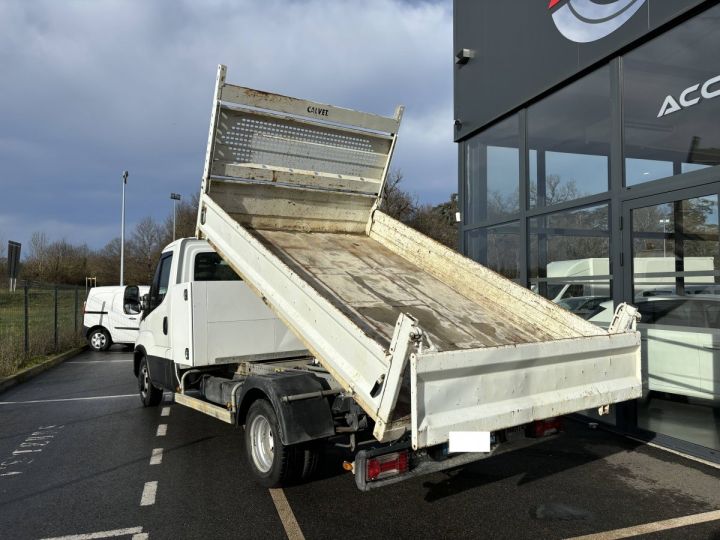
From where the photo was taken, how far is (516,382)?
3.40m

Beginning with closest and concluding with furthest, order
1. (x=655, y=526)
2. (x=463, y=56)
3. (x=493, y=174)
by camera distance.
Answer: (x=655, y=526) < (x=493, y=174) < (x=463, y=56)

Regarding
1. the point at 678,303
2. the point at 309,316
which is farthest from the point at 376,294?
the point at 678,303

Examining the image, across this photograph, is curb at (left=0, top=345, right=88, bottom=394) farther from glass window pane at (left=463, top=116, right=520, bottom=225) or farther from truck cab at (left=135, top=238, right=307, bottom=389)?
glass window pane at (left=463, top=116, right=520, bottom=225)

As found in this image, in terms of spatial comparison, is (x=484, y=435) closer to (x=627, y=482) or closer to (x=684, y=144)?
(x=627, y=482)

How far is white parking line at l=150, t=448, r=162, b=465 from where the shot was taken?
17.3ft

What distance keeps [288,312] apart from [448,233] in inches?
1203

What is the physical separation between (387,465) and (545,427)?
4.49 ft

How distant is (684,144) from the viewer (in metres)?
5.43

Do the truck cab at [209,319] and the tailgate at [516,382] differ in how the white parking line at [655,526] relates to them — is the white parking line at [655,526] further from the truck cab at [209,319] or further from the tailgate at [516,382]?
the truck cab at [209,319]

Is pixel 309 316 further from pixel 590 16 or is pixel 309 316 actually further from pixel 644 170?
pixel 590 16

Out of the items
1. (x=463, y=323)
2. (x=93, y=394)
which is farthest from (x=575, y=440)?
(x=93, y=394)

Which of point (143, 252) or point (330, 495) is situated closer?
point (330, 495)

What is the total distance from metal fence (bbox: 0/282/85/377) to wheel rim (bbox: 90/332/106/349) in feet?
1.60

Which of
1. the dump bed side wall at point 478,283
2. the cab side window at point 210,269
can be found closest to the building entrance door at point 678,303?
the dump bed side wall at point 478,283
